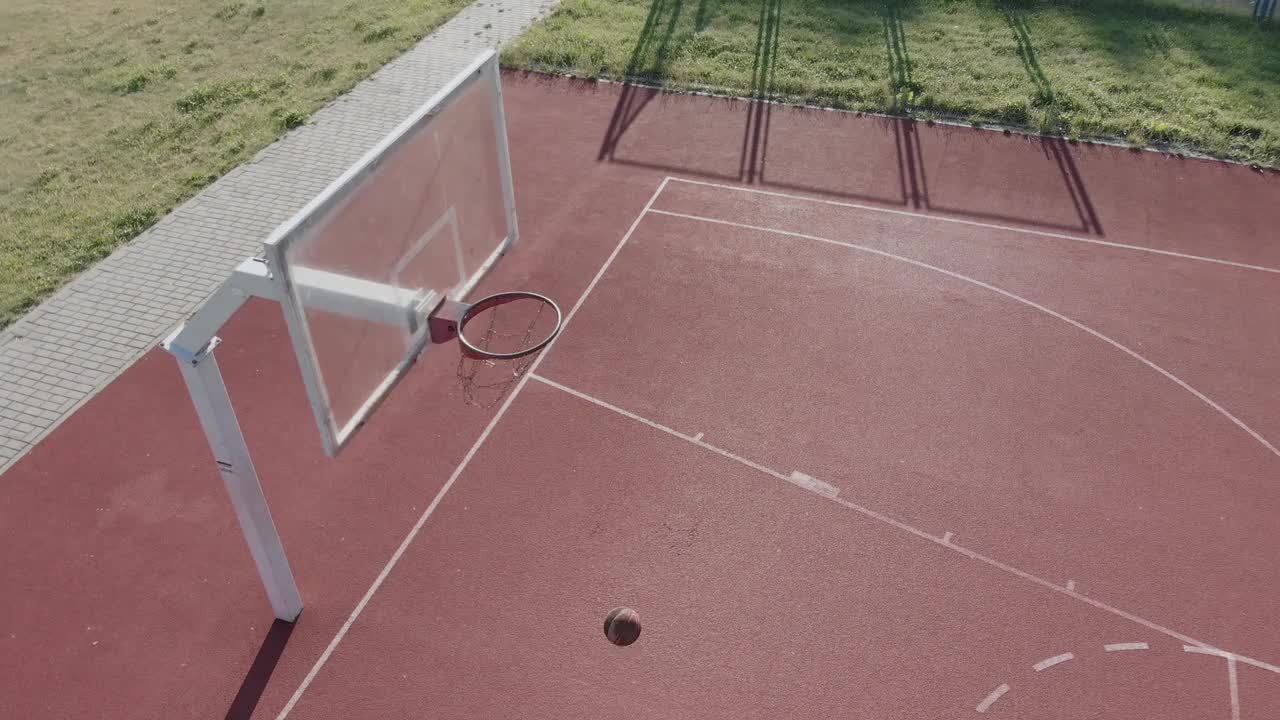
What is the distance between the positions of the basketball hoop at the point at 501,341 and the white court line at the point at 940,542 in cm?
37

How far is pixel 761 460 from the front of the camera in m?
9.90

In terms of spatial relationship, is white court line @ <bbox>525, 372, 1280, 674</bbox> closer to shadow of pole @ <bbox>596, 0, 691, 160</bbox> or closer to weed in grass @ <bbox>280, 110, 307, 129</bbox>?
shadow of pole @ <bbox>596, 0, 691, 160</bbox>

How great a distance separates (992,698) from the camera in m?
7.75

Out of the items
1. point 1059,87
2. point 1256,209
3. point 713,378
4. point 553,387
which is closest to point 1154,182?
point 1256,209

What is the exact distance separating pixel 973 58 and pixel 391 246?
14.5m

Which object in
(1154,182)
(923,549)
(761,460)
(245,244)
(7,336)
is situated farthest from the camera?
(1154,182)

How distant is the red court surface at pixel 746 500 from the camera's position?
7938 mm

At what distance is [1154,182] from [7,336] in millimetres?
16542

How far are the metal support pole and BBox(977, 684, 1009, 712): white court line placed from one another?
235 inches

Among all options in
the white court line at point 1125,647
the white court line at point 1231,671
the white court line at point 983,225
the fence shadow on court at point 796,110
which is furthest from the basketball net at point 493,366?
the white court line at point 1231,671

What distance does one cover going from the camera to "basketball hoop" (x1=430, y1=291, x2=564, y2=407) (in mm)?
10711

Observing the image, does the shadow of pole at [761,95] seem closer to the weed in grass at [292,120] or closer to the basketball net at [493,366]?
the basketball net at [493,366]

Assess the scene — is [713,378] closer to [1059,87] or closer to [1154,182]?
[1154,182]

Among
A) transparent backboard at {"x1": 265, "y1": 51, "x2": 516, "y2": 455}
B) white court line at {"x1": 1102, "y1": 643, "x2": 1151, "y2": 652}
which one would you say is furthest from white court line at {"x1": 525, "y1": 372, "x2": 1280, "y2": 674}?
transparent backboard at {"x1": 265, "y1": 51, "x2": 516, "y2": 455}
